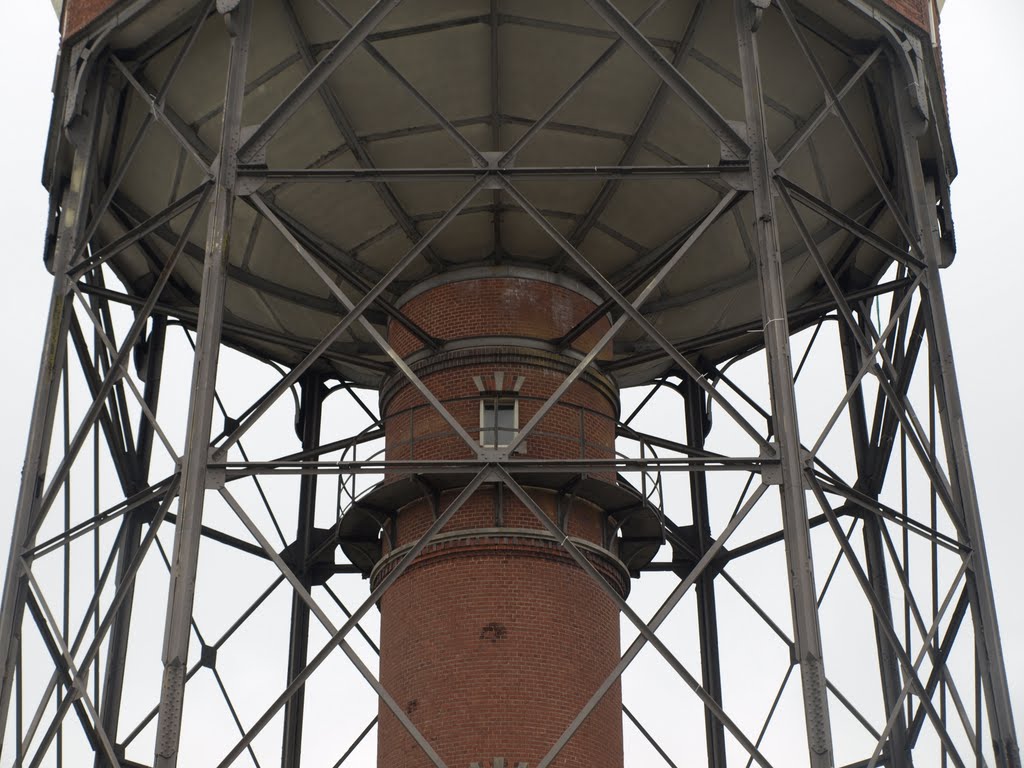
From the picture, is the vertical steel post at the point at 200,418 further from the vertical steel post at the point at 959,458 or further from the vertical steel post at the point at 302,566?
the vertical steel post at the point at 959,458

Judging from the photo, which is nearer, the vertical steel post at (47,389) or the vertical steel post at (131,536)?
the vertical steel post at (47,389)

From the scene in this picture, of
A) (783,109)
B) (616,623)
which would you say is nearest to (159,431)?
(616,623)

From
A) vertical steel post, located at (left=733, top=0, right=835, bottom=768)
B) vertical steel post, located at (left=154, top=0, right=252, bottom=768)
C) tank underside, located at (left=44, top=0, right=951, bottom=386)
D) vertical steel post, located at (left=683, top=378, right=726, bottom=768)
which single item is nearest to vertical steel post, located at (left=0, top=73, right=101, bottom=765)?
tank underside, located at (left=44, top=0, right=951, bottom=386)

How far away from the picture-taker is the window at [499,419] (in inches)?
756

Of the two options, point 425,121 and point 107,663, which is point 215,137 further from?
point 107,663

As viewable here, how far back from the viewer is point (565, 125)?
60.6ft

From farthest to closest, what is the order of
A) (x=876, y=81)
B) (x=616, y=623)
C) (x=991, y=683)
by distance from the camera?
(x=616, y=623)
(x=876, y=81)
(x=991, y=683)

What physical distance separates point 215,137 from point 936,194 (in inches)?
356

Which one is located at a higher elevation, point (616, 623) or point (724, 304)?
point (724, 304)

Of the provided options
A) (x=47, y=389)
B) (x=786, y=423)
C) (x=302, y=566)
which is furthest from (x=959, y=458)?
(x=302, y=566)

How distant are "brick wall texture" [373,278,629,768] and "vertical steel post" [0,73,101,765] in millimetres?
4844

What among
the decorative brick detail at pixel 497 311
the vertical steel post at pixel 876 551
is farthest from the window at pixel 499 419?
the vertical steel post at pixel 876 551

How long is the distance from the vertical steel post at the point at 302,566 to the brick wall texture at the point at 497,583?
276cm

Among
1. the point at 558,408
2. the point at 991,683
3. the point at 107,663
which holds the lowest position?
the point at 991,683
